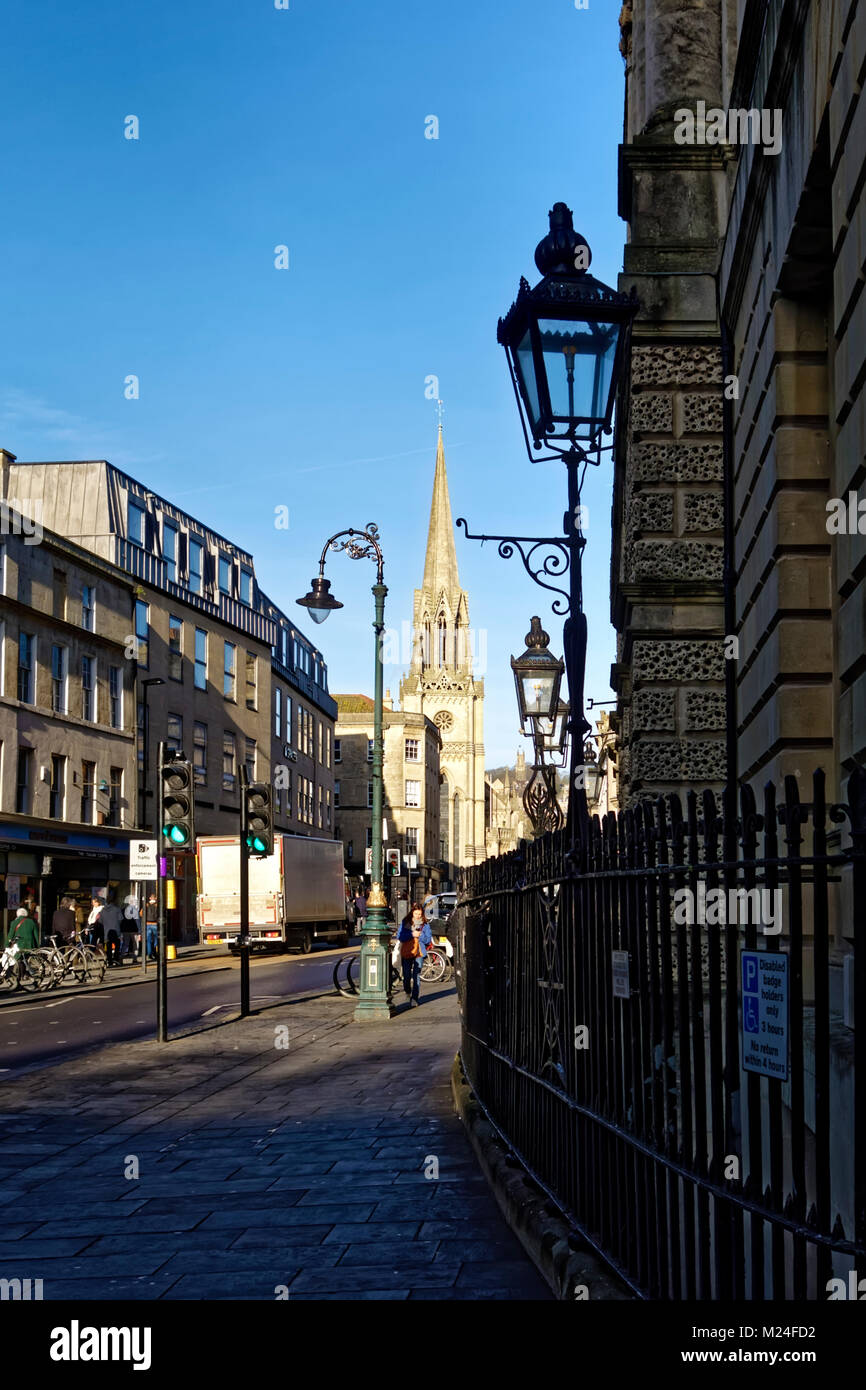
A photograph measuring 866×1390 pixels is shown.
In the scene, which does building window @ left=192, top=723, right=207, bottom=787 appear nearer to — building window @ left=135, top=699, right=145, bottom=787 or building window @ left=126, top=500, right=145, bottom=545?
building window @ left=135, top=699, right=145, bottom=787

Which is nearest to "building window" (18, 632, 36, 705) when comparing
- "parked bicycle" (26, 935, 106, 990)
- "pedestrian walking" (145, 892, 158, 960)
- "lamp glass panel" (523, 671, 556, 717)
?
"pedestrian walking" (145, 892, 158, 960)

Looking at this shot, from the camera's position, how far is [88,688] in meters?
42.9

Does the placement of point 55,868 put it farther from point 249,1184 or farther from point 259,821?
point 249,1184

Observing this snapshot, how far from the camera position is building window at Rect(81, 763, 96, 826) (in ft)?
138

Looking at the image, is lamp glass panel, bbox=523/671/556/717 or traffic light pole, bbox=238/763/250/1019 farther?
traffic light pole, bbox=238/763/250/1019

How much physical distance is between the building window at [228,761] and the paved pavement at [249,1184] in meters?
40.0

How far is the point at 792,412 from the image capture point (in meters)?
8.02

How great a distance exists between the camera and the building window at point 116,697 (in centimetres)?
4475

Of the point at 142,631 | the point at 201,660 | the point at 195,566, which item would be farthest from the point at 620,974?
the point at 195,566

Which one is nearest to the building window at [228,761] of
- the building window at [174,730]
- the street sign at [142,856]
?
the building window at [174,730]

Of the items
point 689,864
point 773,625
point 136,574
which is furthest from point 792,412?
point 136,574

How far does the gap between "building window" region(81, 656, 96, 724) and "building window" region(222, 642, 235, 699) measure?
1292cm

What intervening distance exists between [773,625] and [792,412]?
3.92 ft
